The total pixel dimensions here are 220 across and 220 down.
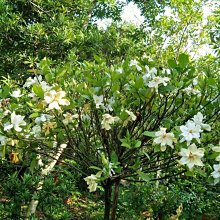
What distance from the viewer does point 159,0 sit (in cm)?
429

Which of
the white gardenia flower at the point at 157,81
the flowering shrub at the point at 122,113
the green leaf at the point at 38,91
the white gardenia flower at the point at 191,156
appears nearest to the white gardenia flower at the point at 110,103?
the flowering shrub at the point at 122,113

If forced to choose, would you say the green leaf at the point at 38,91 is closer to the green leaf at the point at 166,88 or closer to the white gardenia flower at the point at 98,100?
the white gardenia flower at the point at 98,100

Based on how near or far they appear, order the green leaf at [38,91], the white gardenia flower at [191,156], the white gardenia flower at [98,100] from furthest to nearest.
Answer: the white gardenia flower at [98,100] → the green leaf at [38,91] → the white gardenia flower at [191,156]

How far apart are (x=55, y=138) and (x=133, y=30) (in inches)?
104

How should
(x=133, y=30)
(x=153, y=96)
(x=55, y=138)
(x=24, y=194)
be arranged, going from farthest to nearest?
1. (x=133, y=30)
2. (x=24, y=194)
3. (x=55, y=138)
4. (x=153, y=96)

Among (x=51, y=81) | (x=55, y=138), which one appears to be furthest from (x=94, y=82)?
(x=55, y=138)

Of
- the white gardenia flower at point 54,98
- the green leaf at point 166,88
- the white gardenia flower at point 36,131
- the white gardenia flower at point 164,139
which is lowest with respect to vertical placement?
the white gardenia flower at point 164,139

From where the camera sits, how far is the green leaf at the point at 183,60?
4.65 feet

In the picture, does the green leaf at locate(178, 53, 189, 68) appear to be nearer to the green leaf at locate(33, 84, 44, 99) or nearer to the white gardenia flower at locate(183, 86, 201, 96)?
the white gardenia flower at locate(183, 86, 201, 96)

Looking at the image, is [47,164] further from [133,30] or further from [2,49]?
[133,30]

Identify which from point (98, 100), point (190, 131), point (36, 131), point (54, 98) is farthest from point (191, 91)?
point (36, 131)

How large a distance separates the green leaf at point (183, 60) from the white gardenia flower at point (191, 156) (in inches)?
14.9

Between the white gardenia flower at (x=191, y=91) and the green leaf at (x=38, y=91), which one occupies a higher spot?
the white gardenia flower at (x=191, y=91)

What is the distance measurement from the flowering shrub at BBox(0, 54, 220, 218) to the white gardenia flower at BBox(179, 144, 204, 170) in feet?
0.08
